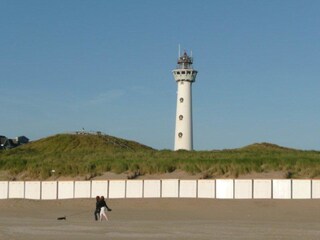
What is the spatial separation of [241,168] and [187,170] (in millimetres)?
3186

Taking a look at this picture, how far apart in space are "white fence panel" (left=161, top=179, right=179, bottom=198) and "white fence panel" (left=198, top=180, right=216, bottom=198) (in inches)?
47.0

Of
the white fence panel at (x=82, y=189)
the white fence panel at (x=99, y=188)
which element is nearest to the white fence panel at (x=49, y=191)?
the white fence panel at (x=82, y=189)

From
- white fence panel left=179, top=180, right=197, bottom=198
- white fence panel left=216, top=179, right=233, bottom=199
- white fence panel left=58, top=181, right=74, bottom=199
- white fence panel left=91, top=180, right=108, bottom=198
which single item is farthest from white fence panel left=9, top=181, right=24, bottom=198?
white fence panel left=216, top=179, right=233, bottom=199

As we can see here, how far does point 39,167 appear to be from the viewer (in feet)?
141

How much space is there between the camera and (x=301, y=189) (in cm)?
3366

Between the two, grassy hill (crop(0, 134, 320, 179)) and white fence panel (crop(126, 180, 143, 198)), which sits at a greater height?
grassy hill (crop(0, 134, 320, 179))

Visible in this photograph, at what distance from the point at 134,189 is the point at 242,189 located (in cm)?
570

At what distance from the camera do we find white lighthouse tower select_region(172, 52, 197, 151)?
67250mm

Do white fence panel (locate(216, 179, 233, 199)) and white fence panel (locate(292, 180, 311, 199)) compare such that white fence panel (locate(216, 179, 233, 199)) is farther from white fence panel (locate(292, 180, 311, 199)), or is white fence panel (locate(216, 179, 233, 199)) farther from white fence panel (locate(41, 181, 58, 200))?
white fence panel (locate(41, 181, 58, 200))

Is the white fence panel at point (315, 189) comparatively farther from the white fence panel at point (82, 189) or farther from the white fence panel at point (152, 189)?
the white fence panel at point (82, 189)

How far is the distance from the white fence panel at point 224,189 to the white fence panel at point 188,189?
1.17 meters

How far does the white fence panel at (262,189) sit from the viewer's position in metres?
33.8
